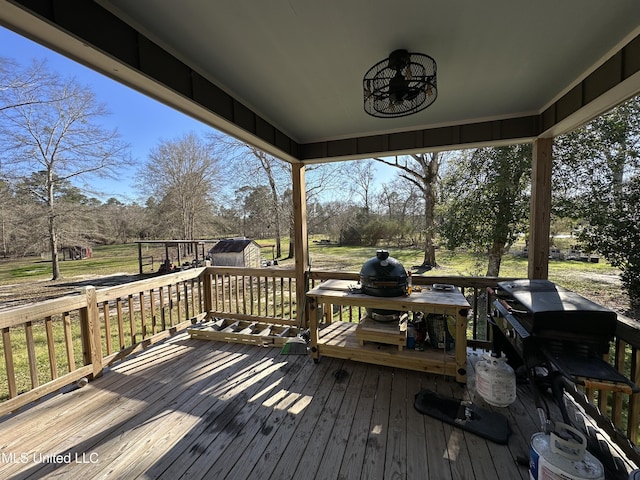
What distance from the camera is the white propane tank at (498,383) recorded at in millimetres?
1966

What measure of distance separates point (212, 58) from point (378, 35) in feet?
3.93

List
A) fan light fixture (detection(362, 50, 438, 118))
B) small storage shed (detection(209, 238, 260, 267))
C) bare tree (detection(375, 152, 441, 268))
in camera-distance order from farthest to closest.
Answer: bare tree (detection(375, 152, 441, 268)), small storage shed (detection(209, 238, 260, 267)), fan light fixture (detection(362, 50, 438, 118))

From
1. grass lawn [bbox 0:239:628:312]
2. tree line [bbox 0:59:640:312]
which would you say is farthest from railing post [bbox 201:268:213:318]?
tree line [bbox 0:59:640:312]

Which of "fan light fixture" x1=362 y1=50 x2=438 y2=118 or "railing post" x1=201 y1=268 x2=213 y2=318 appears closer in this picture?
"fan light fixture" x1=362 y1=50 x2=438 y2=118

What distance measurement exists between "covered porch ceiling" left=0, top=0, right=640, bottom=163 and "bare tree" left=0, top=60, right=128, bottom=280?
27.2 ft

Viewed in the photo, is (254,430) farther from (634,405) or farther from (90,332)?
(634,405)

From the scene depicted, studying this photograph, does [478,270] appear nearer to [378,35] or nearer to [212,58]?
[378,35]

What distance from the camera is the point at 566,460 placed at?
3.80 ft

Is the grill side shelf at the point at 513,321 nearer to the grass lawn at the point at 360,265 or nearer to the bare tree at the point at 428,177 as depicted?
the grass lawn at the point at 360,265

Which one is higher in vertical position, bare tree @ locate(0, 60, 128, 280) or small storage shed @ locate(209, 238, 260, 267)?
bare tree @ locate(0, 60, 128, 280)

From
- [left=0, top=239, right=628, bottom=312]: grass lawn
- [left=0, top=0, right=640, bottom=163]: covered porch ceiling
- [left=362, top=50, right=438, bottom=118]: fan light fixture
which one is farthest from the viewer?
[left=0, top=239, right=628, bottom=312]: grass lawn

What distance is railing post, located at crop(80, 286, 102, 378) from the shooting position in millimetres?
2488

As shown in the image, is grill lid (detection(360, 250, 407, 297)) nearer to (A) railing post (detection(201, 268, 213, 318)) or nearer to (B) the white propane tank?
(B) the white propane tank

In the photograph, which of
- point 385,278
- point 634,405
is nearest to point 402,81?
point 385,278
